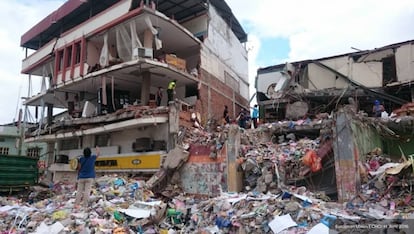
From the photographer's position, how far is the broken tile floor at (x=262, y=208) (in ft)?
20.5

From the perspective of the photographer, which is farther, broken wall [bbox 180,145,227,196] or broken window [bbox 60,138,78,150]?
broken window [bbox 60,138,78,150]

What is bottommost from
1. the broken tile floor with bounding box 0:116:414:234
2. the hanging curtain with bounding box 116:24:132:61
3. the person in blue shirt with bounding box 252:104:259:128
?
the broken tile floor with bounding box 0:116:414:234

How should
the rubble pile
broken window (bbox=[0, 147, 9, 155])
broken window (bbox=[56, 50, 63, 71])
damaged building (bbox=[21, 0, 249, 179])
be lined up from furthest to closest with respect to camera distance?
broken window (bbox=[0, 147, 9, 155])
broken window (bbox=[56, 50, 63, 71])
damaged building (bbox=[21, 0, 249, 179])
the rubble pile

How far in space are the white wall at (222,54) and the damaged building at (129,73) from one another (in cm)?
7

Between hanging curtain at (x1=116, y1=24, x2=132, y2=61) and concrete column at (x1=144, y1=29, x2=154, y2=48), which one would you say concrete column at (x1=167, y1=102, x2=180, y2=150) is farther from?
hanging curtain at (x1=116, y1=24, x2=132, y2=61)

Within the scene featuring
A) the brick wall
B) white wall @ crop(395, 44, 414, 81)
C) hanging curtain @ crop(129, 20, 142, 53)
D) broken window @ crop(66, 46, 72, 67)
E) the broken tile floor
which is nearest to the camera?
the broken tile floor

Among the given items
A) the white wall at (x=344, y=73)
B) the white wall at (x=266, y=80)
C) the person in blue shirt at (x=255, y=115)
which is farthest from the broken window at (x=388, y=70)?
the person in blue shirt at (x=255, y=115)

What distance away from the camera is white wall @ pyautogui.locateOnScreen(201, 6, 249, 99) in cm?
1819

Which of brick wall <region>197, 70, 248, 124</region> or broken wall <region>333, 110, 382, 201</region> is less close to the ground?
brick wall <region>197, 70, 248, 124</region>

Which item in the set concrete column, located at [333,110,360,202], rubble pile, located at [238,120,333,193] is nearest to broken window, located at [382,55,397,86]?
rubble pile, located at [238,120,333,193]

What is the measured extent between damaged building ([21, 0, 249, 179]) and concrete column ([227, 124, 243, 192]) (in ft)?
10.7

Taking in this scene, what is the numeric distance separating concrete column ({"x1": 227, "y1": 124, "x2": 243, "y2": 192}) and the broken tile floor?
0.76 feet

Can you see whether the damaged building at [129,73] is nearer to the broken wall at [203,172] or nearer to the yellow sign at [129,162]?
the yellow sign at [129,162]

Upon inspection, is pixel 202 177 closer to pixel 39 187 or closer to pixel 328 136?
pixel 328 136
